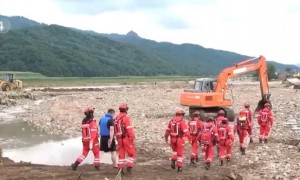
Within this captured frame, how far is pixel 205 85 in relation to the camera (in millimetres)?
23625

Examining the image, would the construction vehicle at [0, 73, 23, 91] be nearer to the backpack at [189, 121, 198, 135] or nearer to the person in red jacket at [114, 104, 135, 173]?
the backpack at [189, 121, 198, 135]

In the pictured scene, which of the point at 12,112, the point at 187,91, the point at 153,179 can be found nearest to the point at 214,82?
the point at 187,91

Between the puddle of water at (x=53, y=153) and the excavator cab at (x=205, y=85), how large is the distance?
6666mm

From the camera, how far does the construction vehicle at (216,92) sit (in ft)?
74.7

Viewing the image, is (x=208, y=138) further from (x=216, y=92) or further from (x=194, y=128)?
(x=216, y=92)

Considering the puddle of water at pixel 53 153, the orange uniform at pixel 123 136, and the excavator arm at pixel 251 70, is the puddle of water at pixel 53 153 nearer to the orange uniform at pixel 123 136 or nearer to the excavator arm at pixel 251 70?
the orange uniform at pixel 123 136

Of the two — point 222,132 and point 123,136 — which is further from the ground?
point 123,136

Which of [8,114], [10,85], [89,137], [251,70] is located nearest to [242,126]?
[89,137]

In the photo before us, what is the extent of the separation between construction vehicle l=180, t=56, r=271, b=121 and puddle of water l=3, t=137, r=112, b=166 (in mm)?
5951

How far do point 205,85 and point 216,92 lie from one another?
0.72 m

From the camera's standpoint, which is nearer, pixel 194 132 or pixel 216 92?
pixel 194 132

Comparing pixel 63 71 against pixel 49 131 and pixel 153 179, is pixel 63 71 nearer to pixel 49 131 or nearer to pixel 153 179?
pixel 49 131

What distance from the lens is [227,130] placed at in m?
13.9

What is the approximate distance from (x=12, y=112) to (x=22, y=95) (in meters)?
14.7
